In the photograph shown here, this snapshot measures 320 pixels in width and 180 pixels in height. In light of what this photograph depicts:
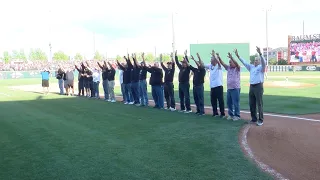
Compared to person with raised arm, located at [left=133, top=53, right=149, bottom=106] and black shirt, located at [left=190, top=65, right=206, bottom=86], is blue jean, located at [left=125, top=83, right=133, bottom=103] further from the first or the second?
black shirt, located at [left=190, top=65, right=206, bottom=86]

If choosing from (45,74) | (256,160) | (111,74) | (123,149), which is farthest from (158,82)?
(45,74)

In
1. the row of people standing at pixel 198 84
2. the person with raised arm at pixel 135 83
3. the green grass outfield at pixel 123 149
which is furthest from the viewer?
the person with raised arm at pixel 135 83

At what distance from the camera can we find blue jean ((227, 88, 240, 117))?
10812 mm

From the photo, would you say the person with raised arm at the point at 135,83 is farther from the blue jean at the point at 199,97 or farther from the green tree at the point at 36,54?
the green tree at the point at 36,54

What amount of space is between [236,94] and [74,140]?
520 cm

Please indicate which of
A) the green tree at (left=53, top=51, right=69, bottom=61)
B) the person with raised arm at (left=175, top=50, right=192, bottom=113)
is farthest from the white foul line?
the green tree at (left=53, top=51, right=69, bottom=61)

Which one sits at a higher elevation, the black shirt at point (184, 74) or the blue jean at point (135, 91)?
the black shirt at point (184, 74)

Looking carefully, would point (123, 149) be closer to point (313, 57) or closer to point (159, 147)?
point (159, 147)

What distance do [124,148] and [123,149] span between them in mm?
95

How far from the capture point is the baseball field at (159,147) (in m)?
5.68

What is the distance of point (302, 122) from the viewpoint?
399 inches

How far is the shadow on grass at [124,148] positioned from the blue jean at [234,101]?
61cm

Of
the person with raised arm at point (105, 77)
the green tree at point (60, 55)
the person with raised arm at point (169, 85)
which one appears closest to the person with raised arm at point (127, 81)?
the person with raised arm at point (105, 77)

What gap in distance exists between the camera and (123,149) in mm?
7180
